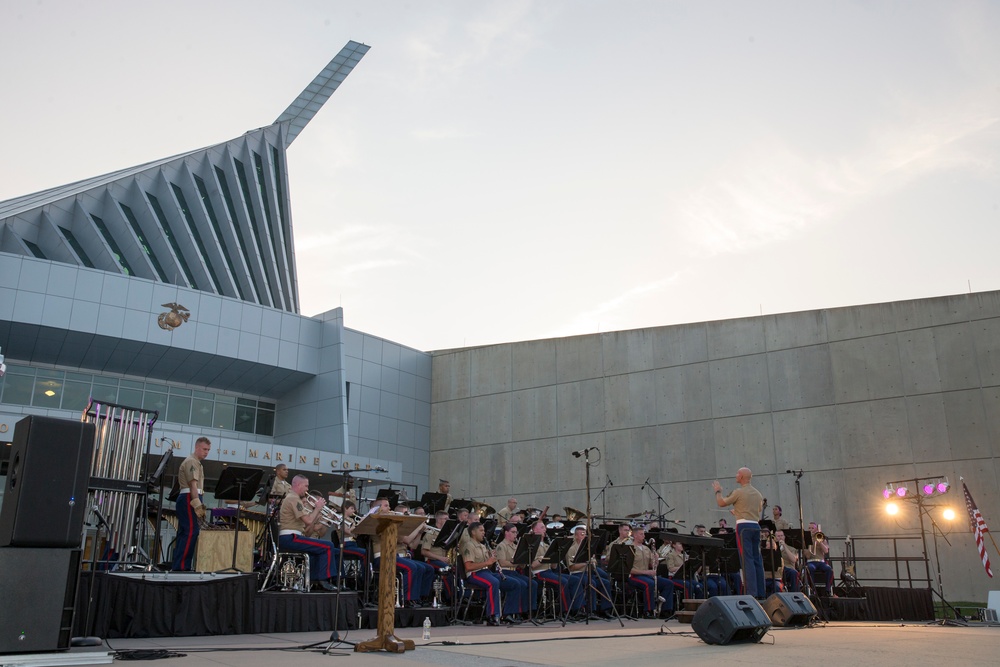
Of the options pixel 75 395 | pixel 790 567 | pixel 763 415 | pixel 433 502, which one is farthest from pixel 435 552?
pixel 75 395

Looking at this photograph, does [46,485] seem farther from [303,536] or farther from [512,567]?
[512,567]

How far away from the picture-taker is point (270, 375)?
98.8 feet

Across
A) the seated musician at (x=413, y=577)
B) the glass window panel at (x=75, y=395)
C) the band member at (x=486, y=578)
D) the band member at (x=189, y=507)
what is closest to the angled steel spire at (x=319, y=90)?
the glass window panel at (x=75, y=395)

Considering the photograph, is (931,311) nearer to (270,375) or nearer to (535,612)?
(535,612)

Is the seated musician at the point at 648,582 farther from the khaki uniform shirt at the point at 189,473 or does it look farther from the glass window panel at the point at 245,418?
the glass window panel at the point at 245,418

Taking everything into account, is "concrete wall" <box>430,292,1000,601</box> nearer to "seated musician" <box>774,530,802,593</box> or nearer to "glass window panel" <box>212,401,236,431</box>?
"seated musician" <box>774,530,802,593</box>

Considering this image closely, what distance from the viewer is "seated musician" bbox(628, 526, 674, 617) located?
15.2 meters

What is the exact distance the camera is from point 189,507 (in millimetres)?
10656

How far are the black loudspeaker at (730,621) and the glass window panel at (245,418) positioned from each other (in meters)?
25.8

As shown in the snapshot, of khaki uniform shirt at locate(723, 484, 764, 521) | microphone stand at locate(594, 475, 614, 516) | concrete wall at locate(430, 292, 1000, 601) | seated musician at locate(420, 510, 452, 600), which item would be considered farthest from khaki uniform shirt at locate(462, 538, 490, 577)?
microphone stand at locate(594, 475, 614, 516)

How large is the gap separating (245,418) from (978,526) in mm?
24915

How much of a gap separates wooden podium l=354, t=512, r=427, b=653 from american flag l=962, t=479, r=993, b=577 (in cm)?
1770

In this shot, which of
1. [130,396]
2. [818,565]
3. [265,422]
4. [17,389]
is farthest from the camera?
[265,422]

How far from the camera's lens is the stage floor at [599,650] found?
618 centimetres
